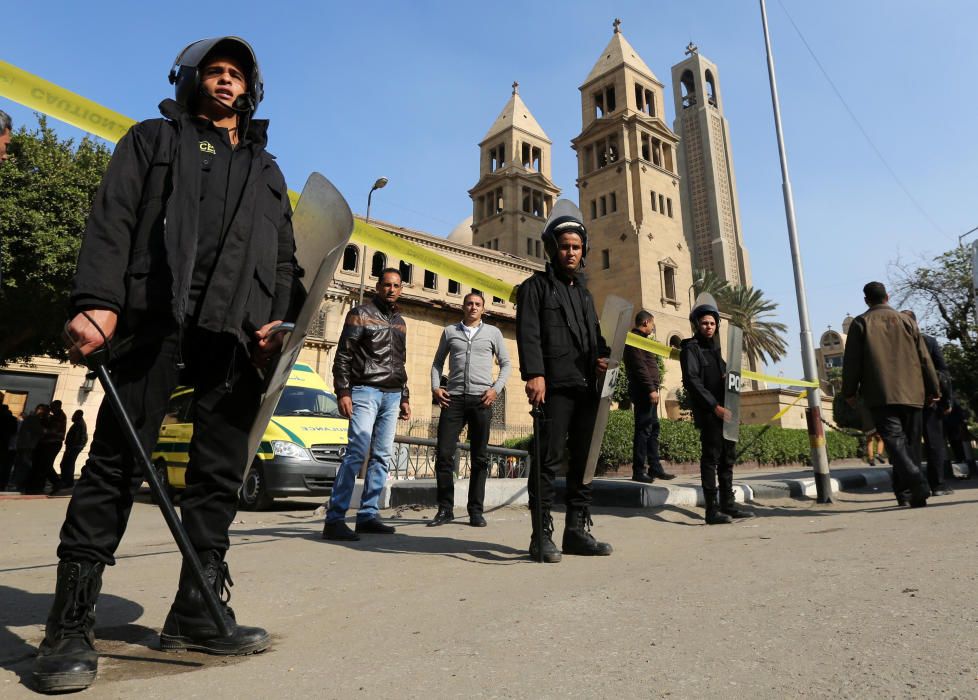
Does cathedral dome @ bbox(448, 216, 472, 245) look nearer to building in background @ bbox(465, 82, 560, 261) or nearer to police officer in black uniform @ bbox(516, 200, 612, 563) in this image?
building in background @ bbox(465, 82, 560, 261)

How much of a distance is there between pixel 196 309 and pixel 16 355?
18.2m

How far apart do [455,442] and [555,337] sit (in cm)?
206

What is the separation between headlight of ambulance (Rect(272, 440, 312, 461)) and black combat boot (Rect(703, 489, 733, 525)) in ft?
16.1

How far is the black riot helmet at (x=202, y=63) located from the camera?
2.32 metres

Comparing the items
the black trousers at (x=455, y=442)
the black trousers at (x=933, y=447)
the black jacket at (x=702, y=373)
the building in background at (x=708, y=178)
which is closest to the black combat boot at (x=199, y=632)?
the black trousers at (x=455, y=442)

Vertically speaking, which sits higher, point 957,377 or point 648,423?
point 957,377

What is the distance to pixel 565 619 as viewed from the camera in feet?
6.88

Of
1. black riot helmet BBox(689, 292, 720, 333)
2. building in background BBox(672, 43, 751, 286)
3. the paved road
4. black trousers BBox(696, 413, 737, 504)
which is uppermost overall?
building in background BBox(672, 43, 751, 286)

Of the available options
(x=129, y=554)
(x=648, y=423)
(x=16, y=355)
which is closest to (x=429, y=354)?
(x=16, y=355)

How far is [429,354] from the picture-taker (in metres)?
38.1

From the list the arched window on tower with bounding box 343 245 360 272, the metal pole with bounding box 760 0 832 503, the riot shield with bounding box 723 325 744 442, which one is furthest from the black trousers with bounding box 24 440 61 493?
the arched window on tower with bounding box 343 245 360 272

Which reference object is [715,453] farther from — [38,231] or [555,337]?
[38,231]

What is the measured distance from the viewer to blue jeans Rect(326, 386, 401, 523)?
4.72 m

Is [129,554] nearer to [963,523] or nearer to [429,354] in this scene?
[963,523]
